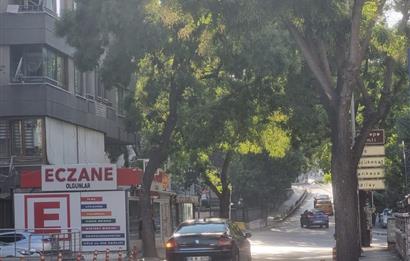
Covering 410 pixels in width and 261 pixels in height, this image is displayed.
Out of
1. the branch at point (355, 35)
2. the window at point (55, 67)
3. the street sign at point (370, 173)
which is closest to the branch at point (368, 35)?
the branch at point (355, 35)

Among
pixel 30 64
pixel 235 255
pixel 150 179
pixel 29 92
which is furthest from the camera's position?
pixel 30 64

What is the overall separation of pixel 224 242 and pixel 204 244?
49 centimetres

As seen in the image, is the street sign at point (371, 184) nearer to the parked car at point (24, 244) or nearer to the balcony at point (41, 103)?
the parked car at point (24, 244)

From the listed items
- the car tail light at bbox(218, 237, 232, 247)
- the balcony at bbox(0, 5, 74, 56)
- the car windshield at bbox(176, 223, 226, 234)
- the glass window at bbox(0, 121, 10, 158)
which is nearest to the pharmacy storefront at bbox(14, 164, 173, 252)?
the car windshield at bbox(176, 223, 226, 234)

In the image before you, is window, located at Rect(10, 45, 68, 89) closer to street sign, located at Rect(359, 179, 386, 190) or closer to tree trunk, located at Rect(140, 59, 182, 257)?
tree trunk, located at Rect(140, 59, 182, 257)

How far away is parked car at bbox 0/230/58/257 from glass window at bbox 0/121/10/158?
7.68 metres

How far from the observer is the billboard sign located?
24.0 metres

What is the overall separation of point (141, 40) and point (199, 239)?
8.13 meters

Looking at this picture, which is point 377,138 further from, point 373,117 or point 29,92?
point 29,92

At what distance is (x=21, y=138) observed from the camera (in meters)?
32.1

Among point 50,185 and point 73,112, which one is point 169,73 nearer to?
point 50,185

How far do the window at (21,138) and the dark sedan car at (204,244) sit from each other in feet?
49.3

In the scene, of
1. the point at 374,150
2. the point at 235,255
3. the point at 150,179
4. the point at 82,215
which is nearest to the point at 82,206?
the point at 82,215

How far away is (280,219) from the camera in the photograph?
258 ft
